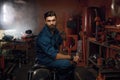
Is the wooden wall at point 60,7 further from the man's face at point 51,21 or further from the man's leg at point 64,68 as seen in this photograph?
the man's leg at point 64,68

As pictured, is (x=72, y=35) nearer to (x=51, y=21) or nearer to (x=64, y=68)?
(x=51, y=21)

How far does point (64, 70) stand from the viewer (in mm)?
3041

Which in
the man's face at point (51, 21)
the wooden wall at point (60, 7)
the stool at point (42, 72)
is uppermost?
the wooden wall at point (60, 7)

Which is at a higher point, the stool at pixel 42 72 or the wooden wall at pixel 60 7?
the wooden wall at pixel 60 7

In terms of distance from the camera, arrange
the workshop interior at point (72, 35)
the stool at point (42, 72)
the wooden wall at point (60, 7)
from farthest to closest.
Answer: the wooden wall at point (60, 7) < the workshop interior at point (72, 35) < the stool at point (42, 72)

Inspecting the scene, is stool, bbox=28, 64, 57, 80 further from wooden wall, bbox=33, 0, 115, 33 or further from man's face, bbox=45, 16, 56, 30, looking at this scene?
wooden wall, bbox=33, 0, 115, 33

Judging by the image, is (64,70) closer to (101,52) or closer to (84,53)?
(101,52)

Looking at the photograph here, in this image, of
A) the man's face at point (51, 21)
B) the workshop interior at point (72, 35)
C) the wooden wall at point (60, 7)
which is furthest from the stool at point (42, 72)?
the wooden wall at point (60, 7)

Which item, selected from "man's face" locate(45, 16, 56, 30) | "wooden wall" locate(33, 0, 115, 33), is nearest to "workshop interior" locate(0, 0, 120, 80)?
"wooden wall" locate(33, 0, 115, 33)

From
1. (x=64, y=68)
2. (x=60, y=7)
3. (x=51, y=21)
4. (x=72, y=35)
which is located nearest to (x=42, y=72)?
(x=64, y=68)

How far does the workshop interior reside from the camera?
482 centimetres

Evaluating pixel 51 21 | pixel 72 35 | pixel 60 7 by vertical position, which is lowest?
pixel 72 35

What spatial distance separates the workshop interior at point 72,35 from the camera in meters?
4.82

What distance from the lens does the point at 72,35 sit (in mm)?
8180
